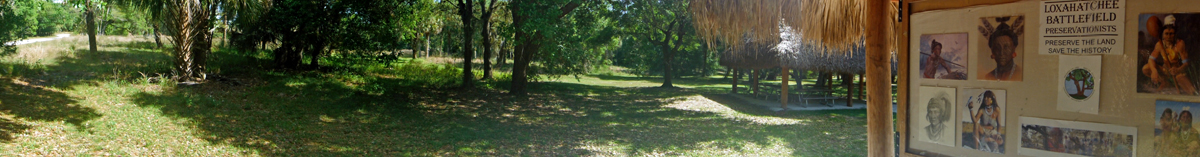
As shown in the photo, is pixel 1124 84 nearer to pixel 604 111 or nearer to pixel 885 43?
pixel 885 43

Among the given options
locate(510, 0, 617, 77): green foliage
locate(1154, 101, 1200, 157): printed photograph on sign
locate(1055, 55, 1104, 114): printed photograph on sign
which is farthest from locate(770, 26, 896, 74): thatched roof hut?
locate(1154, 101, 1200, 157): printed photograph on sign

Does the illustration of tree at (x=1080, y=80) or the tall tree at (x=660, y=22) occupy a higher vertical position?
the tall tree at (x=660, y=22)

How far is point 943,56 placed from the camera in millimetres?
3041

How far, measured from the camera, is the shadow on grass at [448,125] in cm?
837

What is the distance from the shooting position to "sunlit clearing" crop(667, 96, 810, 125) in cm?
1162

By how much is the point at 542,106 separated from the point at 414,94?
9.78ft

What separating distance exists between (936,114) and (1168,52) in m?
0.89

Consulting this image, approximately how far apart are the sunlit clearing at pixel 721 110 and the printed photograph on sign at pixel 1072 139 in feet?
27.7

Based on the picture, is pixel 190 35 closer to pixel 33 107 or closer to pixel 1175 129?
pixel 33 107

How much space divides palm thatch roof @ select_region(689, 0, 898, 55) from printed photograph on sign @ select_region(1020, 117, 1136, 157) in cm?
91

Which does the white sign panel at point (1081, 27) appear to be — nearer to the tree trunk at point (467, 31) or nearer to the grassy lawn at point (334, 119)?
the grassy lawn at point (334, 119)

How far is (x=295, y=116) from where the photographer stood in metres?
10.4

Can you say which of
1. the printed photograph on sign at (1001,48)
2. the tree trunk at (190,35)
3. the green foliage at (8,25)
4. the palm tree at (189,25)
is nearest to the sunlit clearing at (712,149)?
the printed photograph on sign at (1001,48)

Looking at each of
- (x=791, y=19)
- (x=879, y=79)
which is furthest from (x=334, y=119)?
(x=879, y=79)
